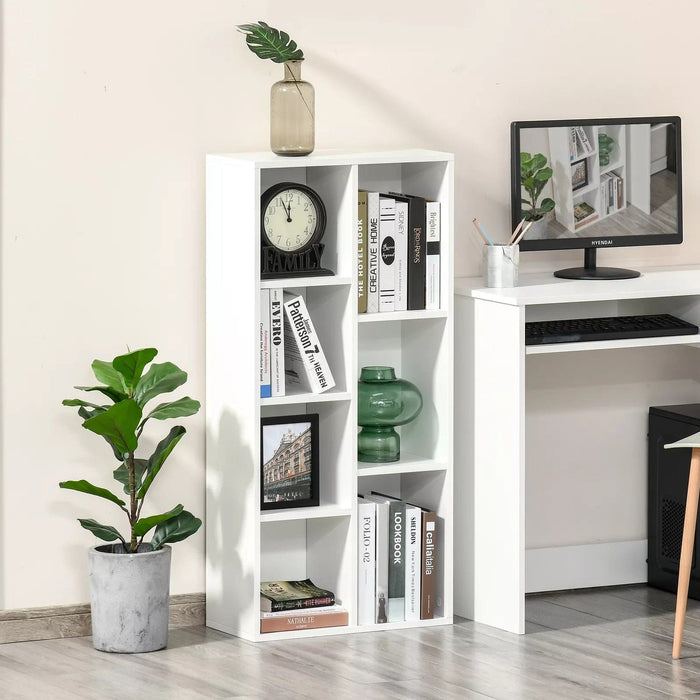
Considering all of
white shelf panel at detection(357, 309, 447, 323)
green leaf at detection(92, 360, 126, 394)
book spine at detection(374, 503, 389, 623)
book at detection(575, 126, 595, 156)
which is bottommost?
book spine at detection(374, 503, 389, 623)

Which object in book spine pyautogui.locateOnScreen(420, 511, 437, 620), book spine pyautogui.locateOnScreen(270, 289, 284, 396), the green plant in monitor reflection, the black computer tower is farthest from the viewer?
the black computer tower

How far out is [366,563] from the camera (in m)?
3.81

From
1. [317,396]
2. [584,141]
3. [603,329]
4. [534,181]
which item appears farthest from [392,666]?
[584,141]

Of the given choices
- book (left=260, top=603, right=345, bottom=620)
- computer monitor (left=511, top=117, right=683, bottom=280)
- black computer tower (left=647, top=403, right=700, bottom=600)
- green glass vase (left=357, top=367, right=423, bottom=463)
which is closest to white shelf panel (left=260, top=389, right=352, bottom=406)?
green glass vase (left=357, top=367, right=423, bottom=463)

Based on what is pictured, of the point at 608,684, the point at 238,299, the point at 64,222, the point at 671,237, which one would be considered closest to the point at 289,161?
the point at 238,299

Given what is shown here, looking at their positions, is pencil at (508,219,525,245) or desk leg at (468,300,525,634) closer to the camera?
desk leg at (468,300,525,634)

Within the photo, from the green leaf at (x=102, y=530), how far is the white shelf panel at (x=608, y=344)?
3.78ft

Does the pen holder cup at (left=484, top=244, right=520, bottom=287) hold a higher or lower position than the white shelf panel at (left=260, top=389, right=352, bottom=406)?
higher

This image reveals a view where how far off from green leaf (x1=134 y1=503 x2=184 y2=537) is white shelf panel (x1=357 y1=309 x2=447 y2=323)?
68 centimetres

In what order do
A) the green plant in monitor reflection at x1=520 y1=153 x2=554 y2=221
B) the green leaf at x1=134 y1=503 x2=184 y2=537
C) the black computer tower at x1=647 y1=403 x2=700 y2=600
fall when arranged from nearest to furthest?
the green leaf at x1=134 y1=503 x2=184 y2=537
the green plant in monitor reflection at x1=520 y1=153 x2=554 y2=221
the black computer tower at x1=647 y1=403 x2=700 y2=600

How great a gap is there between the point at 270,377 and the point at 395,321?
54 cm

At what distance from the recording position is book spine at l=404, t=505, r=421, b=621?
385cm

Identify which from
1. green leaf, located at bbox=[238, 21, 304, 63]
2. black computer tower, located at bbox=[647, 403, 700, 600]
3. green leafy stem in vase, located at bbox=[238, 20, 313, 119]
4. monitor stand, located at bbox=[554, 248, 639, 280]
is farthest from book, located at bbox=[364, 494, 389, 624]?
green leaf, located at bbox=[238, 21, 304, 63]

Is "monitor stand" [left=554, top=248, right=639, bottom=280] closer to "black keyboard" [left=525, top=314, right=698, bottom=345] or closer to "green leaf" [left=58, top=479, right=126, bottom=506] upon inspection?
"black keyboard" [left=525, top=314, right=698, bottom=345]
